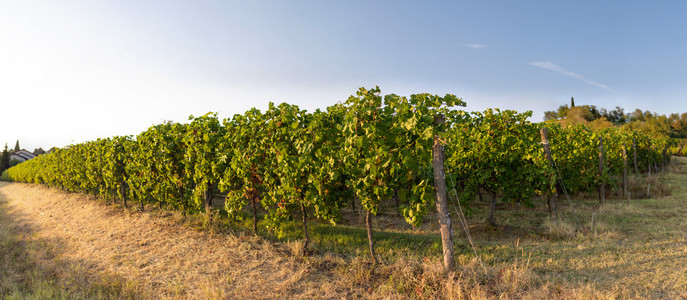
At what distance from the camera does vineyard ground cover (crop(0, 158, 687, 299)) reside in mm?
5250

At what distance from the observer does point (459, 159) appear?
10.6m

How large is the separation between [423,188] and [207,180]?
624 cm

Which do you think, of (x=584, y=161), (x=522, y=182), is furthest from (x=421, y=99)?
(x=584, y=161)

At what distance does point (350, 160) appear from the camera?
19.3ft

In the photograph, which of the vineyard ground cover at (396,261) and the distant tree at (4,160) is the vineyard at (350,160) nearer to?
the vineyard ground cover at (396,261)

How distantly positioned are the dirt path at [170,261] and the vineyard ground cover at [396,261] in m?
0.03

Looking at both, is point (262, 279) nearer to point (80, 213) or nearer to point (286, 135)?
point (286, 135)

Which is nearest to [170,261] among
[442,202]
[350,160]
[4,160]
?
[350,160]

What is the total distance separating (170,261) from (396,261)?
4919 mm

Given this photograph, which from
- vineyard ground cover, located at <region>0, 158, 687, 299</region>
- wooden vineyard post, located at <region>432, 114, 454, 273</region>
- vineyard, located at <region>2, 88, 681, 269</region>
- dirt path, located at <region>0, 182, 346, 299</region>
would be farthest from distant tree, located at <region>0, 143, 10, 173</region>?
wooden vineyard post, located at <region>432, 114, 454, 273</region>

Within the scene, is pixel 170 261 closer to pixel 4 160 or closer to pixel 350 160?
pixel 350 160

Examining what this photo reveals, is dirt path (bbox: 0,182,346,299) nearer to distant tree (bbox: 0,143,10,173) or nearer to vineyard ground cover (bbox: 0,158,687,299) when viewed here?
vineyard ground cover (bbox: 0,158,687,299)

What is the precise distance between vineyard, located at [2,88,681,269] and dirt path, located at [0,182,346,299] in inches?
32.5

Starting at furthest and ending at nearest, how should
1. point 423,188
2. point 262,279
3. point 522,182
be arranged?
point 522,182, point 262,279, point 423,188
